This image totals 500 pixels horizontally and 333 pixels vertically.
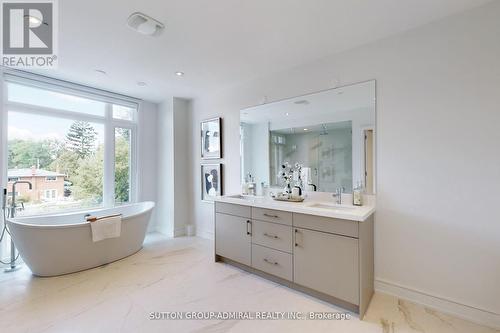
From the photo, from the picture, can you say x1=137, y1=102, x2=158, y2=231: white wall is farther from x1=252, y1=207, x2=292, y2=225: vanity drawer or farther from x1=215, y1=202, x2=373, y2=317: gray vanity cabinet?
x1=252, y1=207, x2=292, y2=225: vanity drawer

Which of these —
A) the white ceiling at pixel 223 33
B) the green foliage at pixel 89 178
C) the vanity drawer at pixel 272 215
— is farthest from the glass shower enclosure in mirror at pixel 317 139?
the green foliage at pixel 89 178

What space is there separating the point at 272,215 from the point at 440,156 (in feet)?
5.46

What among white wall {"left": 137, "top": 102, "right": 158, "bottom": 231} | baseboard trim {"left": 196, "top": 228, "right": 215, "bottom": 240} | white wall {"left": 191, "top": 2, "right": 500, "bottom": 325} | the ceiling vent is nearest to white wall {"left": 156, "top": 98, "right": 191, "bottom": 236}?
white wall {"left": 137, "top": 102, "right": 158, "bottom": 231}

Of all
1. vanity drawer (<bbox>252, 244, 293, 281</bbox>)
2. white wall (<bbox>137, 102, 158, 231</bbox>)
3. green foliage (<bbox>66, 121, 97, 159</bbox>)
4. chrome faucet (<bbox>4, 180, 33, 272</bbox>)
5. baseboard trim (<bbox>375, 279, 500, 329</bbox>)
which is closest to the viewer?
baseboard trim (<bbox>375, 279, 500, 329</bbox>)

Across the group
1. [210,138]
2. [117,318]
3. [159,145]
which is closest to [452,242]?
[117,318]

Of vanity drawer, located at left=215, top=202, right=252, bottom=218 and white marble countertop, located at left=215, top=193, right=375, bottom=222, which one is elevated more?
white marble countertop, located at left=215, top=193, right=375, bottom=222

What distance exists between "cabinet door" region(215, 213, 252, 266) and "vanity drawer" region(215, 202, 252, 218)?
0.05m

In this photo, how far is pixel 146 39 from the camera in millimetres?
2332

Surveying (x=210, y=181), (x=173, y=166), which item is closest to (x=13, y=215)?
(x=173, y=166)

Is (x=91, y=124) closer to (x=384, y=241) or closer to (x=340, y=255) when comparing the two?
(x=340, y=255)

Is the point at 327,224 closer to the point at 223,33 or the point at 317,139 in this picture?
the point at 317,139

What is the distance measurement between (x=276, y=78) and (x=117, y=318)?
317 cm

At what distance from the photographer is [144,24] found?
6.69 feet

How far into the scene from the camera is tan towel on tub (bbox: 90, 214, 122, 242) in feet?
9.49
